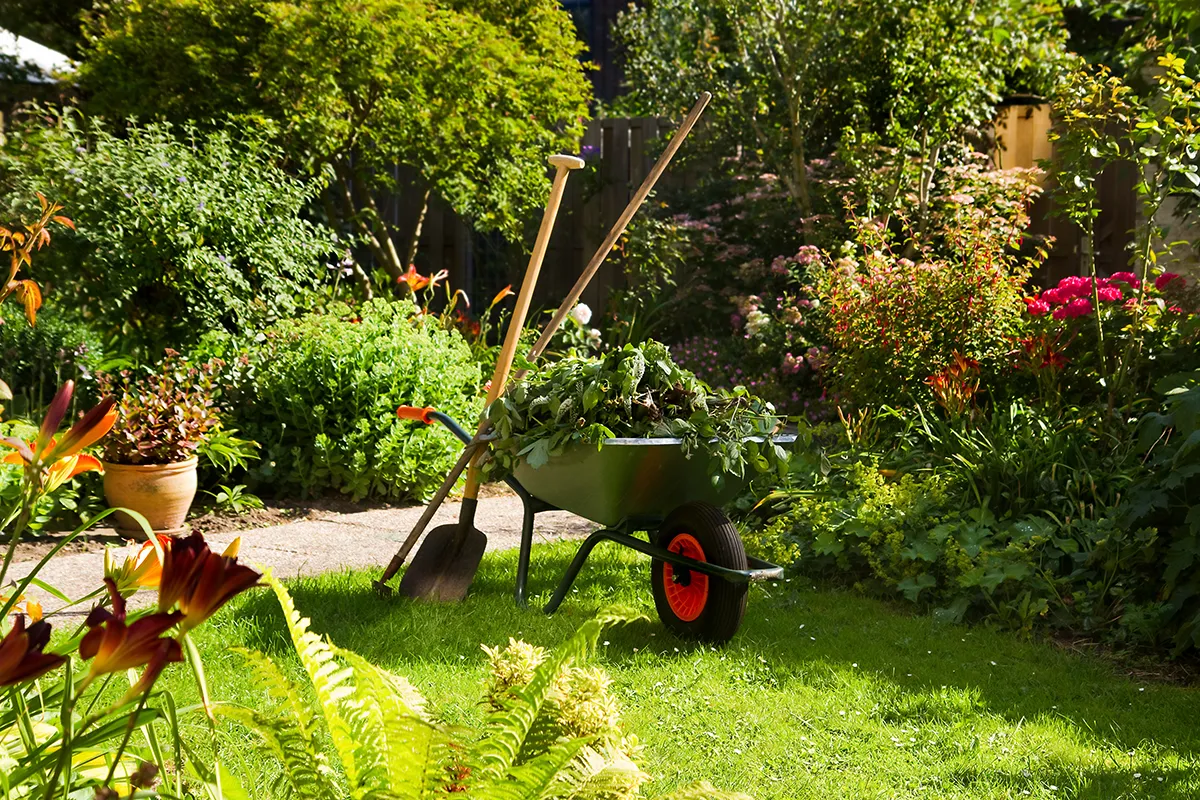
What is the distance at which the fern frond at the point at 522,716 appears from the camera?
4.23 feet

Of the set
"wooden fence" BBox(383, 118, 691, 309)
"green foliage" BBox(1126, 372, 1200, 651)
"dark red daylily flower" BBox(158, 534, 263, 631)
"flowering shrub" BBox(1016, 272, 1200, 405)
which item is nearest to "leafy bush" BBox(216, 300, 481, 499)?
"flowering shrub" BBox(1016, 272, 1200, 405)

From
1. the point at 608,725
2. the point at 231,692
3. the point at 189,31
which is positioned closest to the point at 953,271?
the point at 231,692

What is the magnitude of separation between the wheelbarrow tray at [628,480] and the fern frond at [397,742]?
180 cm

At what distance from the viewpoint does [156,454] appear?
4.41m

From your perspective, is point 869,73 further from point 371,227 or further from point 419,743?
point 419,743

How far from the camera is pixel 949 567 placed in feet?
11.8

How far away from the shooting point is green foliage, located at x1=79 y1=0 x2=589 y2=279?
20.7ft

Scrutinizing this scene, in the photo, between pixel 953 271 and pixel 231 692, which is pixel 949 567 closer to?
pixel 953 271

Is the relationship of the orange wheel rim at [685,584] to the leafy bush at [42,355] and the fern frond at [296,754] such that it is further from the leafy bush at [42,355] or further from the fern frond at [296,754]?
the leafy bush at [42,355]

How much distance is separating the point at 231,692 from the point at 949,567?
2.24m

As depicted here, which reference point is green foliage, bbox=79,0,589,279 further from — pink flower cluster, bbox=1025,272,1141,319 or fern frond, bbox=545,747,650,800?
fern frond, bbox=545,747,650,800

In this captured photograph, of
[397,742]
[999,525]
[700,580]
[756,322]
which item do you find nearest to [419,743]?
[397,742]

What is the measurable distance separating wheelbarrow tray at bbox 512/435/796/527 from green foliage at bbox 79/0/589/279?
349 cm

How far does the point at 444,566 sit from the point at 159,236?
2533 millimetres
